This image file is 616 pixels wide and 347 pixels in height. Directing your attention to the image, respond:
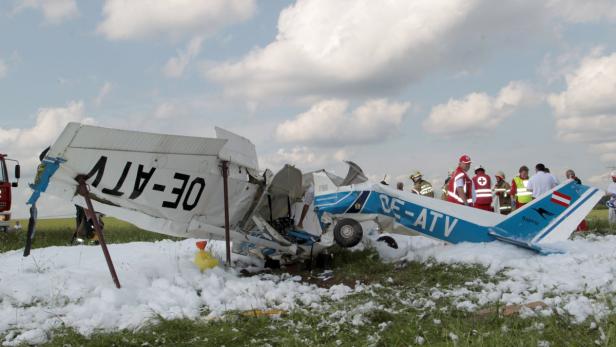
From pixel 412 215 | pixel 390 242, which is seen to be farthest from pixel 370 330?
pixel 390 242

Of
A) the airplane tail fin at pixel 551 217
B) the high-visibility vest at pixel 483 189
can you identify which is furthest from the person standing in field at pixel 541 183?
the airplane tail fin at pixel 551 217

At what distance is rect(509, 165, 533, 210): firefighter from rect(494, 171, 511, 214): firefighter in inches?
25.9

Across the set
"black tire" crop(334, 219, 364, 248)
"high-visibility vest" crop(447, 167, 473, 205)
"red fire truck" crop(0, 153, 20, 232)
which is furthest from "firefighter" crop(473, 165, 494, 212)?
"red fire truck" crop(0, 153, 20, 232)

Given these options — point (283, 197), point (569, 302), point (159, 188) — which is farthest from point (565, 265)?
point (159, 188)

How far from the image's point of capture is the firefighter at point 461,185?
1074cm

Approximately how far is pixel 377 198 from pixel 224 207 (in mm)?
2601

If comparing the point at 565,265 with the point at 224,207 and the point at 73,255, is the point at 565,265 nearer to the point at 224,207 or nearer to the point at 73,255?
the point at 224,207

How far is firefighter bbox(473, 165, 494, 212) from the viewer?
12.2 metres

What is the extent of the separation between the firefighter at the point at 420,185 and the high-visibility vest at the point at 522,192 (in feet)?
7.42

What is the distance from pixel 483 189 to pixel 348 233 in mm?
5372

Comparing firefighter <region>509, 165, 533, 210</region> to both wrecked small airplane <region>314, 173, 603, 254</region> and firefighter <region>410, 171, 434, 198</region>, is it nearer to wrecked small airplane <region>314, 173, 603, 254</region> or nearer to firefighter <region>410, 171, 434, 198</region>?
firefighter <region>410, 171, 434, 198</region>

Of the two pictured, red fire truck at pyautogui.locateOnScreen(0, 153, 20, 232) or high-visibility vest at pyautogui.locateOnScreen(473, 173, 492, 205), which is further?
red fire truck at pyautogui.locateOnScreen(0, 153, 20, 232)

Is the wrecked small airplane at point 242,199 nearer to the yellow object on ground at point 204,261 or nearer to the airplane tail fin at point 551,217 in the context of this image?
the airplane tail fin at point 551,217

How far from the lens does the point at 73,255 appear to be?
30.3 ft
